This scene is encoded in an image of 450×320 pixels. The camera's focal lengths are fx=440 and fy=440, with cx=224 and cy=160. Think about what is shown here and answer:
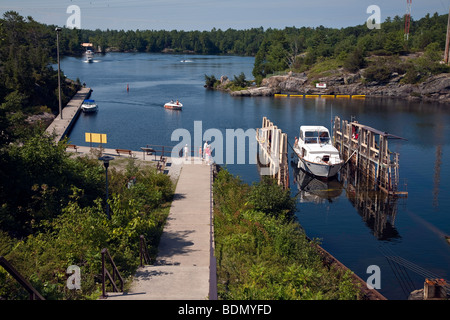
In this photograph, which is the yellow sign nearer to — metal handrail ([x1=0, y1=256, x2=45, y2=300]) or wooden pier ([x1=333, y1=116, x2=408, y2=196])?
wooden pier ([x1=333, y1=116, x2=408, y2=196])

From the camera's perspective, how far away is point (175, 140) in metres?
46.2

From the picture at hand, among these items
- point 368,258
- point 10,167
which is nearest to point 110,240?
point 10,167

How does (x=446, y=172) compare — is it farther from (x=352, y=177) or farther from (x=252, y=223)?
(x=252, y=223)

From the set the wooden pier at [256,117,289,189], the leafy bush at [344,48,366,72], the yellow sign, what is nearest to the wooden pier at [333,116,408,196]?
the wooden pier at [256,117,289,189]

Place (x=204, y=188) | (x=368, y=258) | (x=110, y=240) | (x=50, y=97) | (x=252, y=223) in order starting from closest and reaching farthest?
(x=110, y=240) → (x=252, y=223) → (x=368, y=258) → (x=204, y=188) → (x=50, y=97)

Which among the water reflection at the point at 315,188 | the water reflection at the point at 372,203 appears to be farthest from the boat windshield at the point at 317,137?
the water reflection at the point at 372,203

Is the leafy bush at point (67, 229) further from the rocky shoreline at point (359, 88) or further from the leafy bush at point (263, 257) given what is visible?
the rocky shoreline at point (359, 88)

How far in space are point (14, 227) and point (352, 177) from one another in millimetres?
26442

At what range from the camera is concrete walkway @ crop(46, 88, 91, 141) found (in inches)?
1696

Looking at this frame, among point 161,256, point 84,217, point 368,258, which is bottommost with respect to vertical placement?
point 368,258

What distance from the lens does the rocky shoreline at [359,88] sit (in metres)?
83.2

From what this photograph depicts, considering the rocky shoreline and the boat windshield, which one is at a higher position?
the rocky shoreline

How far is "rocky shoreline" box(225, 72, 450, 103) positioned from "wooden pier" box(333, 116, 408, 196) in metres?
49.4

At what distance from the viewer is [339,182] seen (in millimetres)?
33969
